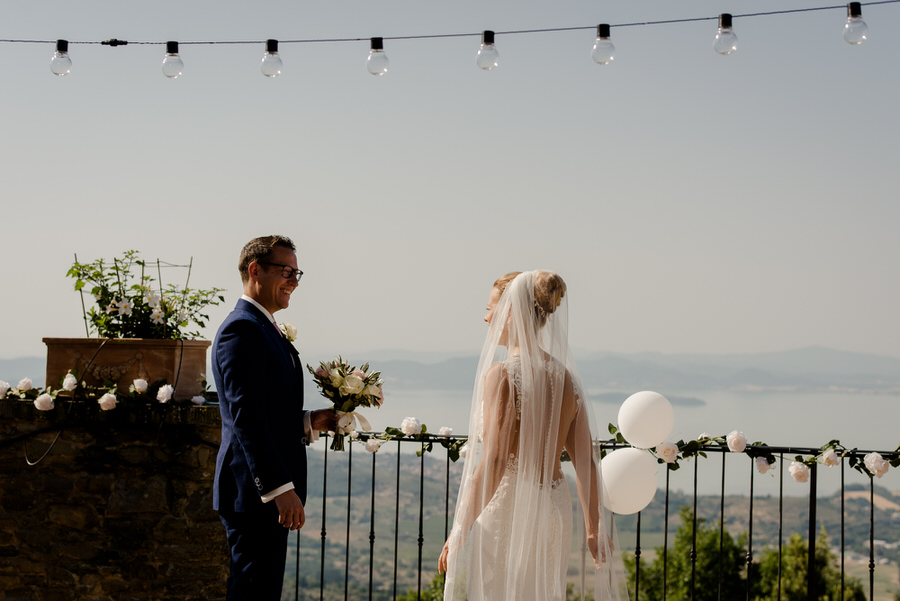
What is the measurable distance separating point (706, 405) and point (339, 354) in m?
80.0

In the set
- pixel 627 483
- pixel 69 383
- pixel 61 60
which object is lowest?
pixel 627 483

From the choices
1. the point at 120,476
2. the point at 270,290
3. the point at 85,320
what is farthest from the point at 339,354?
the point at 85,320

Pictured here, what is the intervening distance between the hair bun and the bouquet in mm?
690

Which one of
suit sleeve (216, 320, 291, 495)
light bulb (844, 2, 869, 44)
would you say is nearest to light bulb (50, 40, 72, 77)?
suit sleeve (216, 320, 291, 495)

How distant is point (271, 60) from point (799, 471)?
3.26 meters

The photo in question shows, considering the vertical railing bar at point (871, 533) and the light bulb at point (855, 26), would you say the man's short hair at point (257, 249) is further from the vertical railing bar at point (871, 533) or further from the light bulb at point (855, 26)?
the vertical railing bar at point (871, 533)

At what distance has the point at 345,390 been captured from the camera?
103 inches

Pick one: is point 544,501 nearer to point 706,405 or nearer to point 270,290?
point 270,290

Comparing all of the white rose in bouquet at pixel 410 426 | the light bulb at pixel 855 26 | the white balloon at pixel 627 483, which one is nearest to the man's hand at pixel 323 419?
the white rose in bouquet at pixel 410 426

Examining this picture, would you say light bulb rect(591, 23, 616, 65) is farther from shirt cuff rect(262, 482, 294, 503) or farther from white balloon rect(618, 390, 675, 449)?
shirt cuff rect(262, 482, 294, 503)

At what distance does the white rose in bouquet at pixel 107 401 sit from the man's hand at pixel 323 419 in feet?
4.27

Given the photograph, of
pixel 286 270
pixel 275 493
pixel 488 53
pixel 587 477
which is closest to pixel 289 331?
pixel 286 270

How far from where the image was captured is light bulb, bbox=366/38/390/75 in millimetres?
3480

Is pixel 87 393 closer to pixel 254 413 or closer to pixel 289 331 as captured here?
pixel 289 331
